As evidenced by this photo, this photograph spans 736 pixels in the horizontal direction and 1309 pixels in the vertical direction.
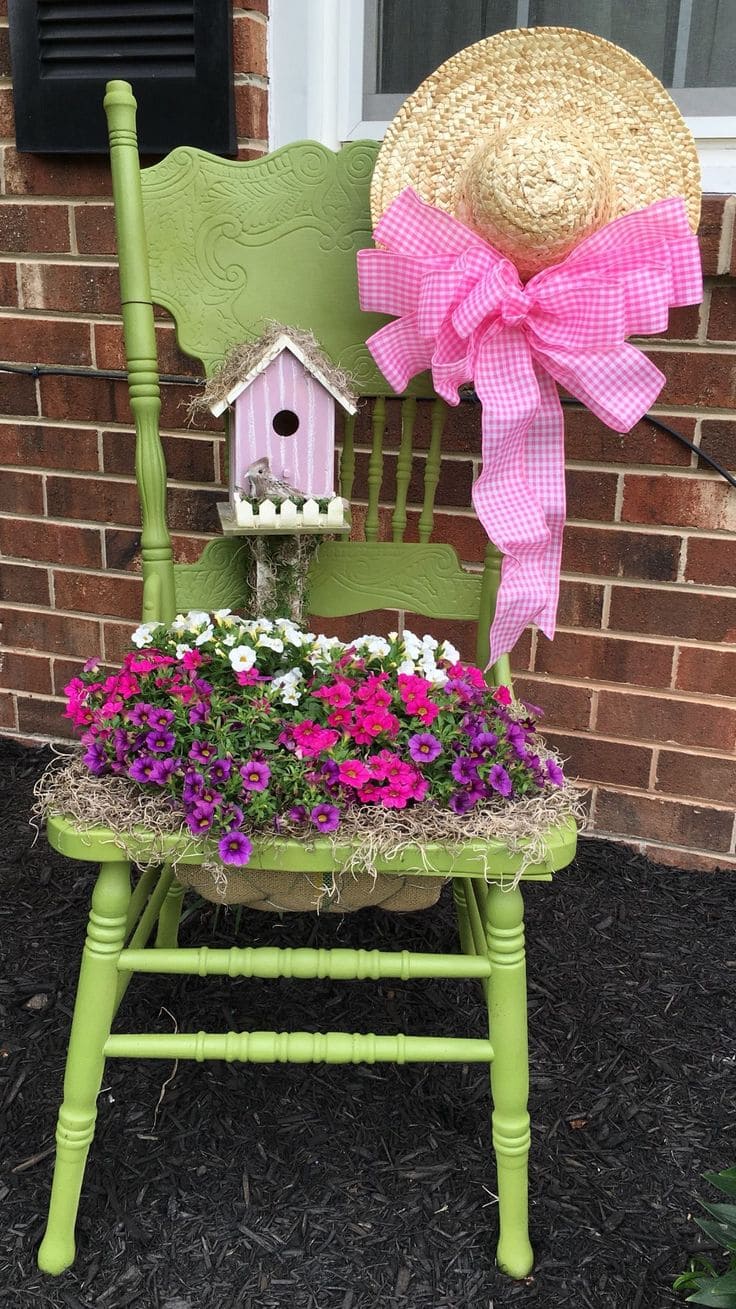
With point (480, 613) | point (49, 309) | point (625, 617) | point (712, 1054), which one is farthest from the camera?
point (49, 309)

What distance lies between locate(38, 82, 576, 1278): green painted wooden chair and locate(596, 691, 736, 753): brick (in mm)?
533

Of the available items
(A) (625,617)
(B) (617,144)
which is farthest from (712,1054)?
(B) (617,144)

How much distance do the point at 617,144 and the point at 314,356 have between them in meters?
0.46

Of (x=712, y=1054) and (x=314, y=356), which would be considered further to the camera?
(x=712, y=1054)

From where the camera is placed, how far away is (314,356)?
1.38 m

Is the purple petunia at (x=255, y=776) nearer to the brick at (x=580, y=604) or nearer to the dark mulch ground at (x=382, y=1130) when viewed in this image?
the dark mulch ground at (x=382, y=1130)

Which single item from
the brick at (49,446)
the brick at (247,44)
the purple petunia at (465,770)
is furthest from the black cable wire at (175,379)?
the purple petunia at (465,770)

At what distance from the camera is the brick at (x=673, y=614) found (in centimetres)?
191

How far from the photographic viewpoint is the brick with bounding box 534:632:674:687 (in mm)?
1964

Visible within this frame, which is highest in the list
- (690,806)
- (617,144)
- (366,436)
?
(617,144)

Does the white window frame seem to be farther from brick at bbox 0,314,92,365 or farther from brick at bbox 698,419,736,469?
brick at bbox 0,314,92,365

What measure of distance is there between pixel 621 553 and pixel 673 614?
0.15m

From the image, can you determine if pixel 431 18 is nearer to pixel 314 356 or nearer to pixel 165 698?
pixel 314 356

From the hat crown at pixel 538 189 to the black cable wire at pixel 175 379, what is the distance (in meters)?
0.50
